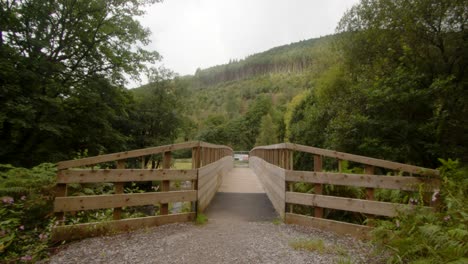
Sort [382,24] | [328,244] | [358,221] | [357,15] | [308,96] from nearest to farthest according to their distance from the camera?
[328,244] → [358,221] → [382,24] → [357,15] → [308,96]

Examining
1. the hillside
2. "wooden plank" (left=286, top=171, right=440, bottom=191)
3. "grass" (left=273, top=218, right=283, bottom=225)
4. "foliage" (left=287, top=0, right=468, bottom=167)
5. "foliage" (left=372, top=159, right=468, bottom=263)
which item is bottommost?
"grass" (left=273, top=218, right=283, bottom=225)

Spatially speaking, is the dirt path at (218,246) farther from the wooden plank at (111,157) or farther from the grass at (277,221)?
the wooden plank at (111,157)

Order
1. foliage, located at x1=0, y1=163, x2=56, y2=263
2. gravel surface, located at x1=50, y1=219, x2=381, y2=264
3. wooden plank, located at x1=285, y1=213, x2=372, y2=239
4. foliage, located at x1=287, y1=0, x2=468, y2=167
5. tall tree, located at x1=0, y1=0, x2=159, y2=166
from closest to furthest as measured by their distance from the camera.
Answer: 1. gravel surface, located at x1=50, y1=219, x2=381, y2=264
2. foliage, located at x1=0, y1=163, x2=56, y2=263
3. wooden plank, located at x1=285, y1=213, x2=372, y2=239
4. foliage, located at x1=287, y1=0, x2=468, y2=167
5. tall tree, located at x1=0, y1=0, x2=159, y2=166

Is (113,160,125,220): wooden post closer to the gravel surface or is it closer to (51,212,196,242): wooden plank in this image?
(51,212,196,242): wooden plank

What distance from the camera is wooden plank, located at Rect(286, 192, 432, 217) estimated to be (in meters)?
3.57

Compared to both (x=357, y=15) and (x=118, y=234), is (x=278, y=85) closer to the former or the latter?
(x=357, y=15)

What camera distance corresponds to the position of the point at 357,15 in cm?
1179

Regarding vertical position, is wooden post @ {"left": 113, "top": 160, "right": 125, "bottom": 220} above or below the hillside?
below

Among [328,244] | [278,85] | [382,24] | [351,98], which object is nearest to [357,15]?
[382,24]

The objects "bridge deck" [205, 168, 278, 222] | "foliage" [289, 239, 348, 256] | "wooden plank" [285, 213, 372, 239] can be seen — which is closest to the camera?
"foliage" [289, 239, 348, 256]

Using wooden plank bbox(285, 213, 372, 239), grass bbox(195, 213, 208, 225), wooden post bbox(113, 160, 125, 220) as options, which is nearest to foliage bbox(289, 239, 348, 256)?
wooden plank bbox(285, 213, 372, 239)

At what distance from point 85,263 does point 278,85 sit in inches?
3631

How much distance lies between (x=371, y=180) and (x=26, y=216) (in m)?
5.21

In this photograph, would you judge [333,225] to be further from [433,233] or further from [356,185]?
[433,233]
